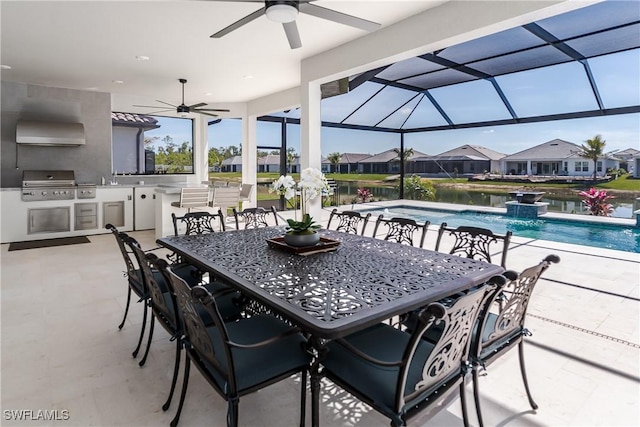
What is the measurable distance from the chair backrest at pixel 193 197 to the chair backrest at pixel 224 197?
24 cm

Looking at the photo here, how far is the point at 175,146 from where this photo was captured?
29.7 feet

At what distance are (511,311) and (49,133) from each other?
7.76 meters

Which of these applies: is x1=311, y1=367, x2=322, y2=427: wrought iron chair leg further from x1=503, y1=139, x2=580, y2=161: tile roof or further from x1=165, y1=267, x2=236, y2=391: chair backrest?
x1=503, y1=139, x2=580, y2=161: tile roof

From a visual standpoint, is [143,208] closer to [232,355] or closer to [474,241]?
[474,241]

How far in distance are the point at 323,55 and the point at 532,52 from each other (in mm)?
3322

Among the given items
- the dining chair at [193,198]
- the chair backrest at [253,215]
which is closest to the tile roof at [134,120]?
the dining chair at [193,198]

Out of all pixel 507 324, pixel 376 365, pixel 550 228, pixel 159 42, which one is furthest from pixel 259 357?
pixel 550 228

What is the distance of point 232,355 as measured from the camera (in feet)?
4.77

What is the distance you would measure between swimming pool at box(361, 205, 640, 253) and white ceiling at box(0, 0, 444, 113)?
5.21 meters

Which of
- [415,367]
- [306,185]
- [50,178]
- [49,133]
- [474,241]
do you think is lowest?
[415,367]

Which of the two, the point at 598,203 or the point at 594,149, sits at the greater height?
the point at 594,149

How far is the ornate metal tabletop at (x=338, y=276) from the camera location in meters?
1.47

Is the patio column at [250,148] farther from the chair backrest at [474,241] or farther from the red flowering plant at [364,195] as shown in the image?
the chair backrest at [474,241]

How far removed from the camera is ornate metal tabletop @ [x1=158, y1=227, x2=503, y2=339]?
1.47m
